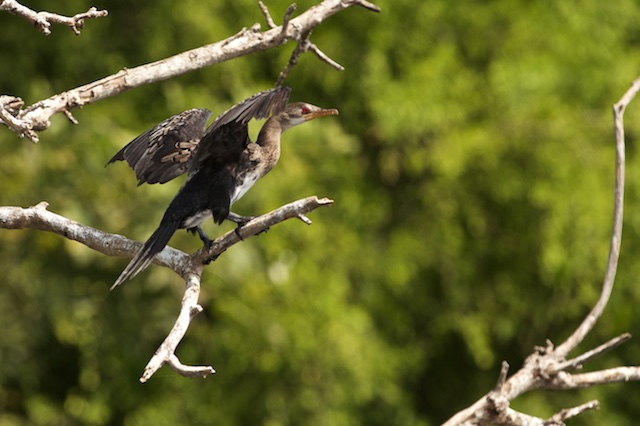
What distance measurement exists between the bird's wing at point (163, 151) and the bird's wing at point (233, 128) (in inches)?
2.0

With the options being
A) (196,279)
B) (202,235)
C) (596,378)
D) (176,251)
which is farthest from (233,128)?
(596,378)

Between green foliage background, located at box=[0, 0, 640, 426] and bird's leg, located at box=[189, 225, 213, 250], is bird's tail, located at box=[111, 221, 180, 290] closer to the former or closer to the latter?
bird's leg, located at box=[189, 225, 213, 250]

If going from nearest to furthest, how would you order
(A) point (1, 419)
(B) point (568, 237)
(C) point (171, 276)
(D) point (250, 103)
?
1. (D) point (250, 103)
2. (C) point (171, 276)
3. (A) point (1, 419)
4. (B) point (568, 237)

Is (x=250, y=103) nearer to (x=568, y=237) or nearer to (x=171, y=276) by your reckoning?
(x=171, y=276)

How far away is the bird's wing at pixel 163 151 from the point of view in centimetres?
336

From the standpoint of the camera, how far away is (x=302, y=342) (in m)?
5.71

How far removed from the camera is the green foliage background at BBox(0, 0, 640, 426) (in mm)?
5684

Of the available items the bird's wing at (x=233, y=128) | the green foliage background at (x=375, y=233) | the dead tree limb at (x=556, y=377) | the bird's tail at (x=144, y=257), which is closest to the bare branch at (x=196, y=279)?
the bird's tail at (x=144, y=257)

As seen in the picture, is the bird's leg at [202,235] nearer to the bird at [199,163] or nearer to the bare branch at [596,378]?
the bird at [199,163]

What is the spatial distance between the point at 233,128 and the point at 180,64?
35 cm

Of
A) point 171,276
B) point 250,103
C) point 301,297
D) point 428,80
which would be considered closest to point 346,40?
point 428,80

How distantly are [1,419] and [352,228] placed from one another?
1.98 m

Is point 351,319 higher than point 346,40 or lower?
lower

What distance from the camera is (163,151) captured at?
339 centimetres
